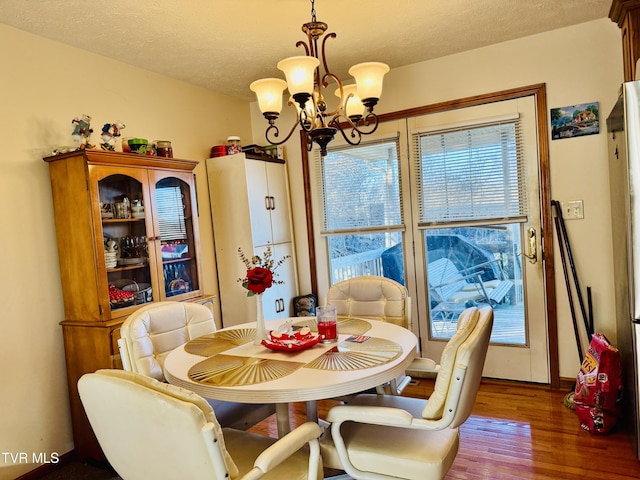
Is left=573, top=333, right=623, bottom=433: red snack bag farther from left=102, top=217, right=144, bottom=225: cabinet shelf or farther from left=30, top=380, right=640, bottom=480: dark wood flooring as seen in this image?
left=102, top=217, right=144, bottom=225: cabinet shelf

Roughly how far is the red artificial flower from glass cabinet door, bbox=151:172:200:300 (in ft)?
3.41

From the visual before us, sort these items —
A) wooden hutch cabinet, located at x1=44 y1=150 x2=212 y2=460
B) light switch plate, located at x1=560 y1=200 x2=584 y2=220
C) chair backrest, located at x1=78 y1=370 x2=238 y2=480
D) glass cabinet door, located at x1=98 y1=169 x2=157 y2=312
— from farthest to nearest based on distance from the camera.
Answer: light switch plate, located at x1=560 y1=200 x2=584 y2=220
glass cabinet door, located at x1=98 y1=169 x2=157 y2=312
wooden hutch cabinet, located at x1=44 y1=150 x2=212 y2=460
chair backrest, located at x1=78 y1=370 x2=238 y2=480

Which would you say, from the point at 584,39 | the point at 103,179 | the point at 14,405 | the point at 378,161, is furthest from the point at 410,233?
the point at 14,405

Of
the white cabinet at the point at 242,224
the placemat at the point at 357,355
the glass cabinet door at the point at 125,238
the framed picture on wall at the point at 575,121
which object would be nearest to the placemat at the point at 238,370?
the placemat at the point at 357,355

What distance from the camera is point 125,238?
103 inches

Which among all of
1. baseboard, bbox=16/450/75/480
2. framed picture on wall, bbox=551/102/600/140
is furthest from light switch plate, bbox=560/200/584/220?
baseboard, bbox=16/450/75/480

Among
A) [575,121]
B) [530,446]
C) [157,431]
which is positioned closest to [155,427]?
[157,431]

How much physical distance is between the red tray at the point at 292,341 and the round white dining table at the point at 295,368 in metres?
0.02

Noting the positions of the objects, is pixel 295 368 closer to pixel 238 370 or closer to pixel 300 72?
pixel 238 370

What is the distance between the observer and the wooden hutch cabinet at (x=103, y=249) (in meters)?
2.39

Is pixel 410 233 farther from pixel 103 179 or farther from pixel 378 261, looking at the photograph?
pixel 103 179

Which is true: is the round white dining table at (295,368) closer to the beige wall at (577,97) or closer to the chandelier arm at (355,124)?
the chandelier arm at (355,124)

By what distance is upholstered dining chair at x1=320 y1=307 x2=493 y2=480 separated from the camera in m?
1.50

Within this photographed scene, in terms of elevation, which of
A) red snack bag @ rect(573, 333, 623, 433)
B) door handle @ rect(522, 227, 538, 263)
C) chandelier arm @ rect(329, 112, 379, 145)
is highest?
chandelier arm @ rect(329, 112, 379, 145)
